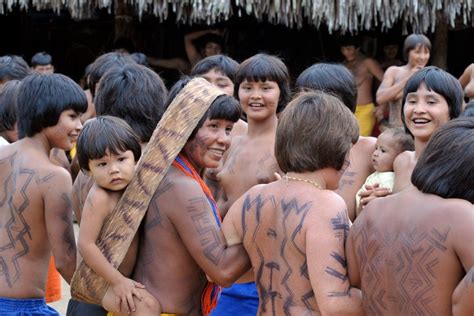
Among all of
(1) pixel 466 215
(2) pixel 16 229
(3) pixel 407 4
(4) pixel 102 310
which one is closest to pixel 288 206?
(1) pixel 466 215

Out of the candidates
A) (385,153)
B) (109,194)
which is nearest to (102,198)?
(109,194)

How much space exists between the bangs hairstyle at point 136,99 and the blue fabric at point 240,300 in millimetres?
831

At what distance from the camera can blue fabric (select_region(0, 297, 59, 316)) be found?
4.50m

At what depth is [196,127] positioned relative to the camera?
4.07 m

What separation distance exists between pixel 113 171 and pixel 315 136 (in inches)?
37.8

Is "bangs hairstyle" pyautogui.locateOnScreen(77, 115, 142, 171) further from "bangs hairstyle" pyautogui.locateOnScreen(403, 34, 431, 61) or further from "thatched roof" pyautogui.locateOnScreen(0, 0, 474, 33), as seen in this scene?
"bangs hairstyle" pyautogui.locateOnScreen(403, 34, 431, 61)

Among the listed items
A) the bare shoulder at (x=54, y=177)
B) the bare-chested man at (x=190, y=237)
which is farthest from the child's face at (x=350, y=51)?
the bare-chested man at (x=190, y=237)

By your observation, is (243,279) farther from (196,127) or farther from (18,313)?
(18,313)

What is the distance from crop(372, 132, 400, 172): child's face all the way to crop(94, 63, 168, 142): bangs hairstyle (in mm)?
1261

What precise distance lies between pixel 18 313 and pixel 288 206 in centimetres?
161

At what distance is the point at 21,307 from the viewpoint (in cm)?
453

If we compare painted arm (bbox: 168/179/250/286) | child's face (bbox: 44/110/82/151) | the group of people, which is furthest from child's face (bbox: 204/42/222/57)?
painted arm (bbox: 168/179/250/286)

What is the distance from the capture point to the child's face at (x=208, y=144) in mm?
4094

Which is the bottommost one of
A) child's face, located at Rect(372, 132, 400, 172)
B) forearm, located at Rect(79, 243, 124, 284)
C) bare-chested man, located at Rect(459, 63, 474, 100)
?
forearm, located at Rect(79, 243, 124, 284)
